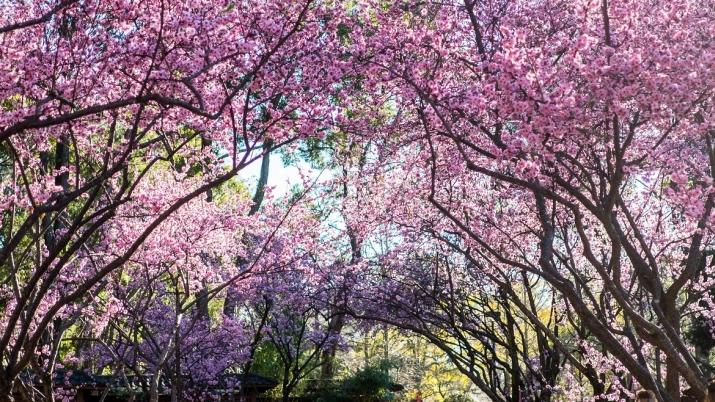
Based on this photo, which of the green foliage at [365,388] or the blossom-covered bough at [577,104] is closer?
the blossom-covered bough at [577,104]

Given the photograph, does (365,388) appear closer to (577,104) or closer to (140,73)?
(140,73)

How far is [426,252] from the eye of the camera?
1412cm

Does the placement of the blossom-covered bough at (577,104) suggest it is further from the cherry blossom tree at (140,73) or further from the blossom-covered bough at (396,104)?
the cherry blossom tree at (140,73)

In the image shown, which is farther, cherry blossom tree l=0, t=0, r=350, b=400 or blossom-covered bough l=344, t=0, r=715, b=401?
cherry blossom tree l=0, t=0, r=350, b=400

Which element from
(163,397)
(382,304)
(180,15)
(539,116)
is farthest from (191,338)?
(539,116)

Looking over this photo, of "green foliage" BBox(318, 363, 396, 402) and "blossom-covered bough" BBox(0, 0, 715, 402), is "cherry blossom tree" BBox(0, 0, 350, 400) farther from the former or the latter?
"green foliage" BBox(318, 363, 396, 402)

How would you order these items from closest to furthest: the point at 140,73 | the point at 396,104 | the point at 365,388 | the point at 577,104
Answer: the point at 577,104 < the point at 140,73 < the point at 396,104 < the point at 365,388

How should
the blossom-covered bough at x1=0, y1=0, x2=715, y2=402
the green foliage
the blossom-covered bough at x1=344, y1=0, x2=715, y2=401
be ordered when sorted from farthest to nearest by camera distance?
the green foliage < the blossom-covered bough at x1=0, y1=0, x2=715, y2=402 < the blossom-covered bough at x1=344, y1=0, x2=715, y2=401

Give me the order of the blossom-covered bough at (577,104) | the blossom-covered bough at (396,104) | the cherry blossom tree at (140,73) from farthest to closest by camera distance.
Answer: the cherry blossom tree at (140,73)
the blossom-covered bough at (396,104)
the blossom-covered bough at (577,104)

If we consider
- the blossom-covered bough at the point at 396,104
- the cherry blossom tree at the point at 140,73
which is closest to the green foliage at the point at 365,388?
the blossom-covered bough at the point at 396,104

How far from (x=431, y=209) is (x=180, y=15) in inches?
248

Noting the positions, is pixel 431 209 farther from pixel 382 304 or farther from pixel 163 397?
pixel 163 397

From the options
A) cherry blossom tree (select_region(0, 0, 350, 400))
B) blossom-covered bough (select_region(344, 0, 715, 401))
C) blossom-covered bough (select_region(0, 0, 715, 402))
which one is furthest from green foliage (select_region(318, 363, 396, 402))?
cherry blossom tree (select_region(0, 0, 350, 400))

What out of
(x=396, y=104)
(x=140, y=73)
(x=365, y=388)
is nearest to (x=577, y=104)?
(x=396, y=104)
